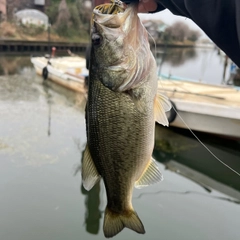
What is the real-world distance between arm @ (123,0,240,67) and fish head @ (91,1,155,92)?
20 centimetres

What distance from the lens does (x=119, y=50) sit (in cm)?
140

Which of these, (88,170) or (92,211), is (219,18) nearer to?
(88,170)

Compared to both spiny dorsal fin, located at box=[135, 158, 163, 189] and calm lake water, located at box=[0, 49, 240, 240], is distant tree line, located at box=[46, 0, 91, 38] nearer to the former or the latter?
calm lake water, located at box=[0, 49, 240, 240]

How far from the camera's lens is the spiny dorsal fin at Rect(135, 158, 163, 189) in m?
1.65

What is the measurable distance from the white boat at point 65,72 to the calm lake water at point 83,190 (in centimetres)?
342

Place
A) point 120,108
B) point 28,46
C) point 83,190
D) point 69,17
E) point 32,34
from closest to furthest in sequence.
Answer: point 120,108 < point 83,190 < point 28,46 < point 32,34 < point 69,17

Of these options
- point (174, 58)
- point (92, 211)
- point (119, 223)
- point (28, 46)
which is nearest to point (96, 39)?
point (119, 223)

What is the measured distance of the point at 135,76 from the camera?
4.68 ft

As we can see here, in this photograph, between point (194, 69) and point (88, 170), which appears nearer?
point (88, 170)

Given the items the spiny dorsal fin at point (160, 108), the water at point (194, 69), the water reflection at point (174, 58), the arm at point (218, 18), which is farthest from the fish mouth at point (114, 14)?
the water reflection at point (174, 58)

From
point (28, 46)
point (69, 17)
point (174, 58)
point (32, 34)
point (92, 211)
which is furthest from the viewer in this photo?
point (69, 17)

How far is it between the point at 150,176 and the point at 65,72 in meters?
9.86

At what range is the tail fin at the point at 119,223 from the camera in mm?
1626

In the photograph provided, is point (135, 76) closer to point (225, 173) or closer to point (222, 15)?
point (222, 15)
